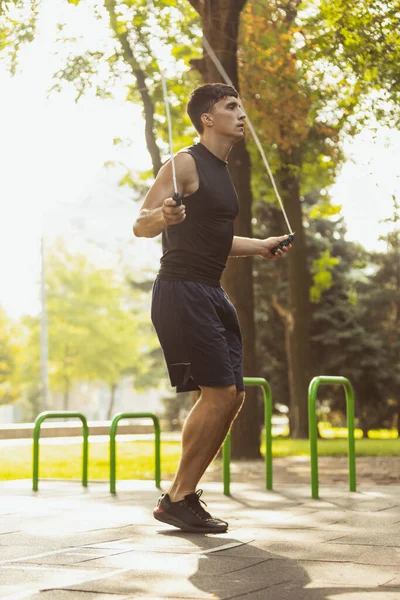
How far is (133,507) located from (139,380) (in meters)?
48.7

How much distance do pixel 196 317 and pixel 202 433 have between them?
58 centimetres

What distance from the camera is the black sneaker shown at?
5699 millimetres

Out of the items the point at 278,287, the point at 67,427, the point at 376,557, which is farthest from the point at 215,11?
the point at 278,287

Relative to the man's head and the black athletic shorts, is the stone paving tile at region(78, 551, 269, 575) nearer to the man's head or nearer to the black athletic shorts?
the black athletic shorts

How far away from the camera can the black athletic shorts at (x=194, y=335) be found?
5641 millimetres

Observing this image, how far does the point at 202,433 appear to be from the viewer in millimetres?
5695

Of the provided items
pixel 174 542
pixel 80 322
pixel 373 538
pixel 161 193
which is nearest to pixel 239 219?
pixel 161 193

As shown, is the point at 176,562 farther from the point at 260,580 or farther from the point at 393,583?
the point at 393,583

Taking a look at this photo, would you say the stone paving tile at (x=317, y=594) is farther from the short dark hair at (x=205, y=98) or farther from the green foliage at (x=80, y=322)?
the green foliage at (x=80, y=322)

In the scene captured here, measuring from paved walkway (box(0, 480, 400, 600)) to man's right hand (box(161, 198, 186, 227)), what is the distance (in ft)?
4.95

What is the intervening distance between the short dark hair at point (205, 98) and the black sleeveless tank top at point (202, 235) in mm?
290

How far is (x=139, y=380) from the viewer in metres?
56.1

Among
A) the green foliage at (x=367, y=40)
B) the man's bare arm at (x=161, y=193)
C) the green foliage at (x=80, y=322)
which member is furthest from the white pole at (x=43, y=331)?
the man's bare arm at (x=161, y=193)

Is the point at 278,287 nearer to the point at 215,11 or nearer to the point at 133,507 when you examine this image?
the point at 215,11
